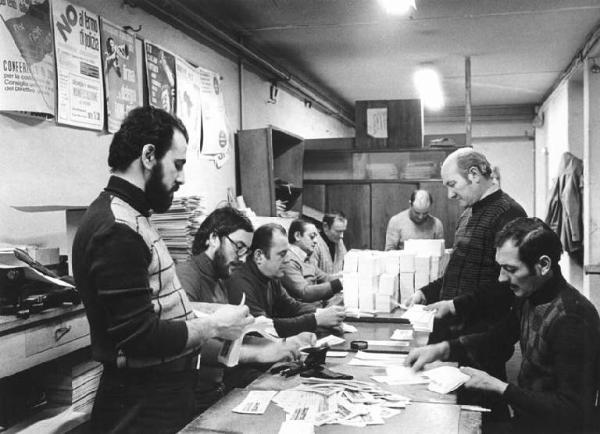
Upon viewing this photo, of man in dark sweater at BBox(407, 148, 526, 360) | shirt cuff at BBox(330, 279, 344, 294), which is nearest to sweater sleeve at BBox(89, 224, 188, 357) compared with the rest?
man in dark sweater at BBox(407, 148, 526, 360)

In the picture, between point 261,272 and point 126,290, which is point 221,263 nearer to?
point 261,272

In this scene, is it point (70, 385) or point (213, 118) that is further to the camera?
point (213, 118)

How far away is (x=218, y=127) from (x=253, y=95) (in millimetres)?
1209

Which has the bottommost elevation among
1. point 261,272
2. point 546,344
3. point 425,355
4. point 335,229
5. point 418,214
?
point 425,355

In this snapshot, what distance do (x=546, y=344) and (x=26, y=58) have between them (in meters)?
2.61

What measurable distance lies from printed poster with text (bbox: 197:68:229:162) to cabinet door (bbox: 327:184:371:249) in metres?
2.22

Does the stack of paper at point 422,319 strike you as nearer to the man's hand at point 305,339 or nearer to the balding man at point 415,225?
the man's hand at point 305,339

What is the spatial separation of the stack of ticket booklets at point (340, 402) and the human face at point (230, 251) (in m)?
0.98

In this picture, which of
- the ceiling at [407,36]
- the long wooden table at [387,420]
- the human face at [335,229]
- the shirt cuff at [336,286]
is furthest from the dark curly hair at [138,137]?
the human face at [335,229]

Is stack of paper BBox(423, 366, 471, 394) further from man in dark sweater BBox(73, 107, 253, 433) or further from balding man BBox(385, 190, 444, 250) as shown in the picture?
balding man BBox(385, 190, 444, 250)

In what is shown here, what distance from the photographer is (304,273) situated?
5.19 meters

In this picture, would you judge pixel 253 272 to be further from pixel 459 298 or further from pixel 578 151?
pixel 578 151

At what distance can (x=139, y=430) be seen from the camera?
1.98 meters

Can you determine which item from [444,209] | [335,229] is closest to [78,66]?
[335,229]
